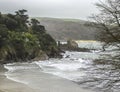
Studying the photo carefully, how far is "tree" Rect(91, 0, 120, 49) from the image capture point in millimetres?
15163

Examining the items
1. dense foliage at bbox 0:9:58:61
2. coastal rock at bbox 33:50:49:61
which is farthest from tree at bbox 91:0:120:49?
coastal rock at bbox 33:50:49:61

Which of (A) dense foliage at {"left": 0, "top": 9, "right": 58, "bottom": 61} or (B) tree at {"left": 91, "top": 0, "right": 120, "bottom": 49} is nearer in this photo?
(B) tree at {"left": 91, "top": 0, "right": 120, "bottom": 49}

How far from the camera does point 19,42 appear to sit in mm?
73375

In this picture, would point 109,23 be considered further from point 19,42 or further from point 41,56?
point 41,56

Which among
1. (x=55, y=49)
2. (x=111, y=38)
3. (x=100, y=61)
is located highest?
(x=111, y=38)

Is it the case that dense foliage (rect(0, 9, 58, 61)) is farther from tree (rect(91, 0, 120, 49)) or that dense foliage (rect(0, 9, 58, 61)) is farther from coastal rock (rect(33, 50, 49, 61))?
tree (rect(91, 0, 120, 49))

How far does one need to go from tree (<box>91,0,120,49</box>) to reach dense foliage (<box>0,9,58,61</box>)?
51.5 metres

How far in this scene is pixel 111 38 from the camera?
15.3 m

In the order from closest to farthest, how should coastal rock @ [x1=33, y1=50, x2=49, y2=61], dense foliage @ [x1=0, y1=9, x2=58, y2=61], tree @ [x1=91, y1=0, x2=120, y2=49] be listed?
tree @ [x1=91, y1=0, x2=120, y2=49]
dense foliage @ [x1=0, y1=9, x2=58, y2=61]
coastal rock @ [x1=33, y1=50, x2=49, y2=61]

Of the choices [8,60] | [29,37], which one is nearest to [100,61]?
[8,60]

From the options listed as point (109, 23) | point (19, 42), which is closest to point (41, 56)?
point (19, 42)

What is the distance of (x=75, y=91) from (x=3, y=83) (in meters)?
8.15

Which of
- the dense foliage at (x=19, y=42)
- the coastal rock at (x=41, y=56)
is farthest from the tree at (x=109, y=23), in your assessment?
the coastal rock at (x=41, y=56)

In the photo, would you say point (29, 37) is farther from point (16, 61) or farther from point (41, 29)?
point (41, 29)
